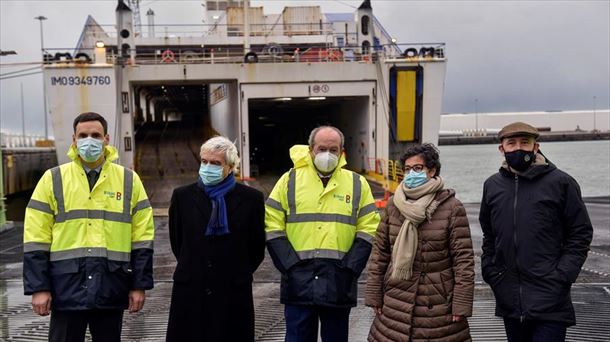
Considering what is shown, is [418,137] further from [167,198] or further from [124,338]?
[124,338]

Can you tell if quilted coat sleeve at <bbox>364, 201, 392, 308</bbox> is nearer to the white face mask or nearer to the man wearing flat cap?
the white face mask

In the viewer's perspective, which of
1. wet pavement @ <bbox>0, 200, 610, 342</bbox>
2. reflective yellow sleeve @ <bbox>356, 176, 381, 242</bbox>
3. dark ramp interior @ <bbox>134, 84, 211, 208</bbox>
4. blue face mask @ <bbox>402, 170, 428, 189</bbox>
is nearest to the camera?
blue face mask @ <bbox>402, 170, 428, 189</bbox>

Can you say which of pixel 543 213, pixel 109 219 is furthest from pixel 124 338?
pixel 543 213

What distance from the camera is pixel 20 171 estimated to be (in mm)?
27219

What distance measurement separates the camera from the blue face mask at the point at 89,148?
3557 mm

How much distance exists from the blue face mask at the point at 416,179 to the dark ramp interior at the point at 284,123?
14487 millimetres

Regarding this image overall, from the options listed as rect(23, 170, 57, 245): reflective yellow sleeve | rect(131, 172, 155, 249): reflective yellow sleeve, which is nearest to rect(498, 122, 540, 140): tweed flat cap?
rect(131, 172, 155, 249): reflective yellow sleeve

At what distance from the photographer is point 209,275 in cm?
361

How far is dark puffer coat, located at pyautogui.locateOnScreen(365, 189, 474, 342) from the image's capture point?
11.5ft

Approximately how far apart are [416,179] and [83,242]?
185 cm

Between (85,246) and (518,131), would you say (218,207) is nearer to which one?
(85,246)

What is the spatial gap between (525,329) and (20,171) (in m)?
27.1

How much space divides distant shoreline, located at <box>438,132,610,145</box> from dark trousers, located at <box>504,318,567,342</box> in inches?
3680

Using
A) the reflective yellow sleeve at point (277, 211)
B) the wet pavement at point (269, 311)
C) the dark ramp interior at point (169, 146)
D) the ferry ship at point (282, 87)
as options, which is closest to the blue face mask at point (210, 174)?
the reflective yellow sleeve at point (277, 211)
